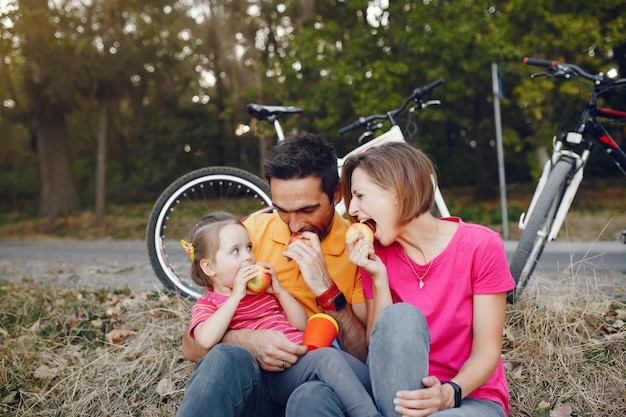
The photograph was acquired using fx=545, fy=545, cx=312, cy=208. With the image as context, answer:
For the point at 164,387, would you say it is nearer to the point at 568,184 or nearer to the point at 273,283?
the point at 273,283

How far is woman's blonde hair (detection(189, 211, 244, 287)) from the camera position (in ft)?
8.45

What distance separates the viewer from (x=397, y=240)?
91.7 inches

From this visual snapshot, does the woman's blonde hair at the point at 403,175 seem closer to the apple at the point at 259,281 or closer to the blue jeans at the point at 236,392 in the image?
the apple at the point at 259,281

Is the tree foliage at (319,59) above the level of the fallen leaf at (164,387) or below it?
above

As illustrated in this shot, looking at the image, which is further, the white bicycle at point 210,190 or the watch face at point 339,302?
the white bicycle at point 210,190

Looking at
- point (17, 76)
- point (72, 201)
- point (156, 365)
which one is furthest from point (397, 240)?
point (72, 201)

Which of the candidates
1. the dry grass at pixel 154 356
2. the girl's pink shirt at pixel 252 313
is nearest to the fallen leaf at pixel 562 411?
the dry grass at pixel 154 356

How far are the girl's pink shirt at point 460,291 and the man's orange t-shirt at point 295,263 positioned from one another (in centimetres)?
44

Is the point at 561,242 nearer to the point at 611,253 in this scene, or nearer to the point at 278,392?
the point at 611,253

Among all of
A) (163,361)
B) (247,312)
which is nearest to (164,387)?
(163,361)

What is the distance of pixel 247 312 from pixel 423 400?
0.95 meters

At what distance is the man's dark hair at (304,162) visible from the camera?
2602 mm

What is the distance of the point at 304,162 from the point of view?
2.61m

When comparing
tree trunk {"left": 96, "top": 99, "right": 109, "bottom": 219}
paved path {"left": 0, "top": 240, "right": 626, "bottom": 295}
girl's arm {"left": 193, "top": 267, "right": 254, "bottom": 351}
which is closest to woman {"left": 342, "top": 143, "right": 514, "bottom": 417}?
girl's arm {"left": 193, "top": 267, "right": 254, "bottom": 351}
